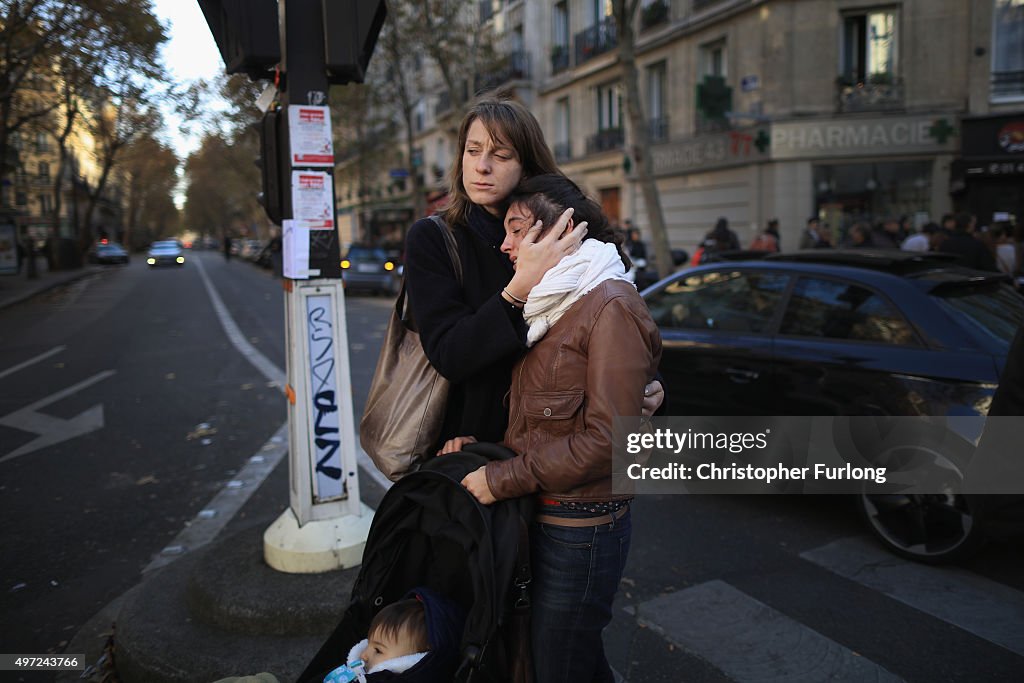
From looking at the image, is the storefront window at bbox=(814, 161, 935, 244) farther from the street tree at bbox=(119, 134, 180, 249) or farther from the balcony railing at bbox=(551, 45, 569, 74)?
the street tree at bbox=(119, 134, 180, 249)

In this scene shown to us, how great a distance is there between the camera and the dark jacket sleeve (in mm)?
1760

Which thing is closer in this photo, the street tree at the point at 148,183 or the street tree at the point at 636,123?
the street tree at the point at 636,123

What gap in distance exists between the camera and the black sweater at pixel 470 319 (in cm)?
177

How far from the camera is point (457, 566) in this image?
1.85 meters

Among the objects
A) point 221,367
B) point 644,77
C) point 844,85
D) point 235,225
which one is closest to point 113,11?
point 221,367

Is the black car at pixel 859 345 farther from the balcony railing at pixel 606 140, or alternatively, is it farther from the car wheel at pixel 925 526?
the balcony railing at pixel 606 140

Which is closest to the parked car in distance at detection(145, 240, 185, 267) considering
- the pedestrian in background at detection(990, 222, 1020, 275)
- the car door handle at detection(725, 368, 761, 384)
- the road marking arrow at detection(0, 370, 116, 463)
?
the road marking arrow at detection(0, 370, 116, 463)

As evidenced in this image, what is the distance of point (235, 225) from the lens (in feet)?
390

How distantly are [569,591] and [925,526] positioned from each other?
308 centimetres

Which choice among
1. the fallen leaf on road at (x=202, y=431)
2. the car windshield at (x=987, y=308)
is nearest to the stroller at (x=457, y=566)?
the car windshield at (x=987, y=308)

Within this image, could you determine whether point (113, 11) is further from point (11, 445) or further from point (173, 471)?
point (173, 471)

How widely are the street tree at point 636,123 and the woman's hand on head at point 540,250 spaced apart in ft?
40.0

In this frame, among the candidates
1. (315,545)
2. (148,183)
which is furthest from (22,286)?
(148,183)

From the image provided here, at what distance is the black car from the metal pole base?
107 inches
